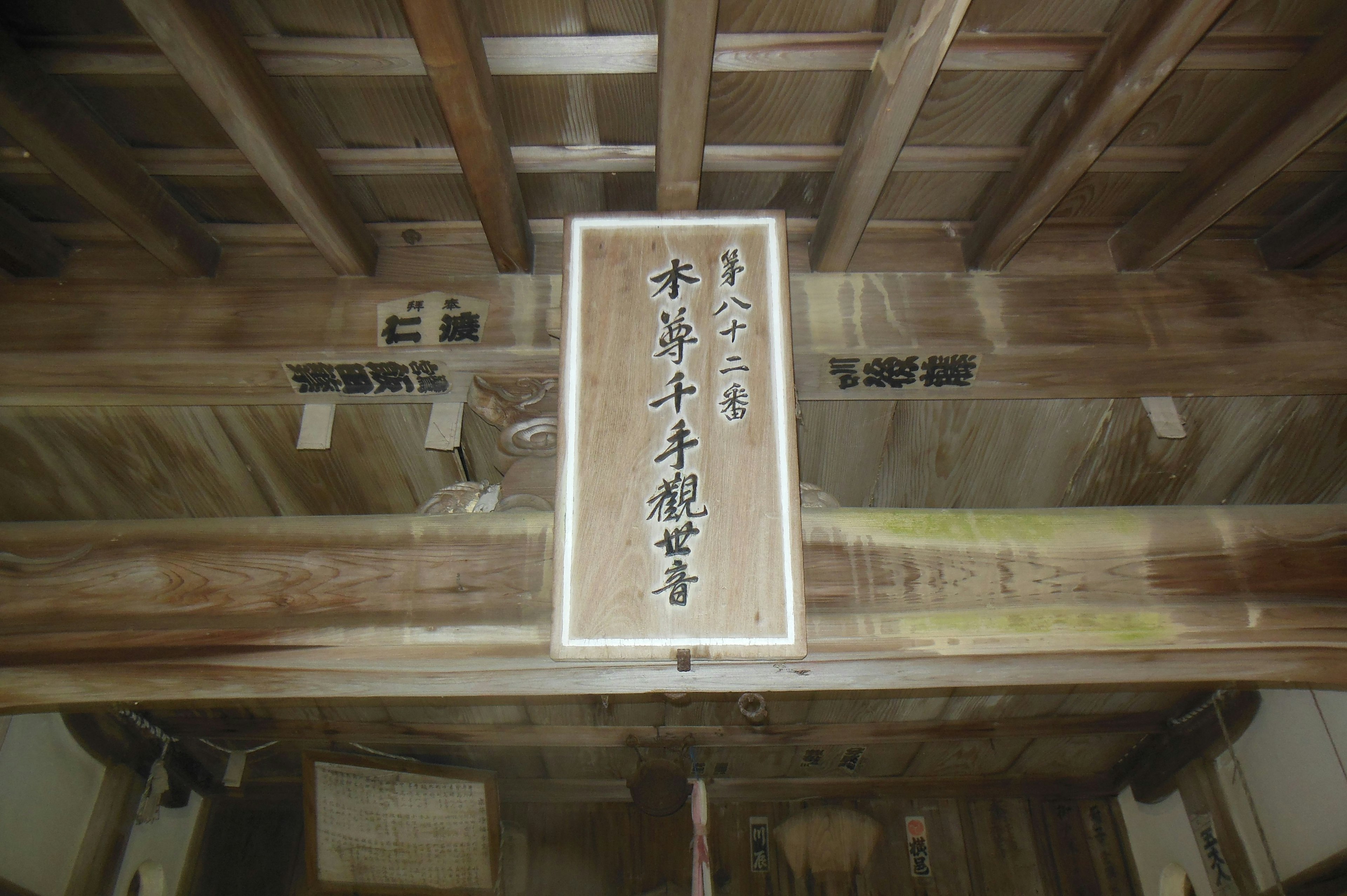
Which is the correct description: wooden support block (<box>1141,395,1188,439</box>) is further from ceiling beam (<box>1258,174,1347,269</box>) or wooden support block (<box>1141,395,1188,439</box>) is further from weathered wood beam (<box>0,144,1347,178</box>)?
weathered wood beam (<box>0,144,1347,178</box>)

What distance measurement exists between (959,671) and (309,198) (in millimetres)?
2844

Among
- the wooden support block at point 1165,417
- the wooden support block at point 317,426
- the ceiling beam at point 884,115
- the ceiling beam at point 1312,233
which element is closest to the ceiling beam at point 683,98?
the ceiling beam at point 884,115

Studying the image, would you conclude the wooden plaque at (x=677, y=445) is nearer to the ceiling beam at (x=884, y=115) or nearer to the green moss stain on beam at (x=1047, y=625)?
the ceiling beam at (x=884, y=115)

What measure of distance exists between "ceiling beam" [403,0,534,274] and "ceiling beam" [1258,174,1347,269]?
10.3ft

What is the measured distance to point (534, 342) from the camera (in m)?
3.20

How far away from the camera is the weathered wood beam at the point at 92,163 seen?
2.62 m

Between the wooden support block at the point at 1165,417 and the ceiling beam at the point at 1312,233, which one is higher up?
the ceiling beam at the point at 1312,233

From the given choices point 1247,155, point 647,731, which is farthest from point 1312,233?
point 647,731

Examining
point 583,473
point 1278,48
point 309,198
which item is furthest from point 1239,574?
point 309,198

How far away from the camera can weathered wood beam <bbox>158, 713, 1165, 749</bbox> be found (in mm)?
4879

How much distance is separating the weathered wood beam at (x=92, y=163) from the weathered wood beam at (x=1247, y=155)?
390 cm

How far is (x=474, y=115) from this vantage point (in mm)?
2633

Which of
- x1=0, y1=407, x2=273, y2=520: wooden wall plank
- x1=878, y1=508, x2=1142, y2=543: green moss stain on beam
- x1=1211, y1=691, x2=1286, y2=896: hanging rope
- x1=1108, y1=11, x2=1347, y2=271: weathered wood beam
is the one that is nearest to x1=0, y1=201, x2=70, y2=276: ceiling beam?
x1=0, y1=407, x2=273, y2=520: wooden wall plank

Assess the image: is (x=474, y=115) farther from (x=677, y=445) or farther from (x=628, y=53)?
(x=677, y=445)
